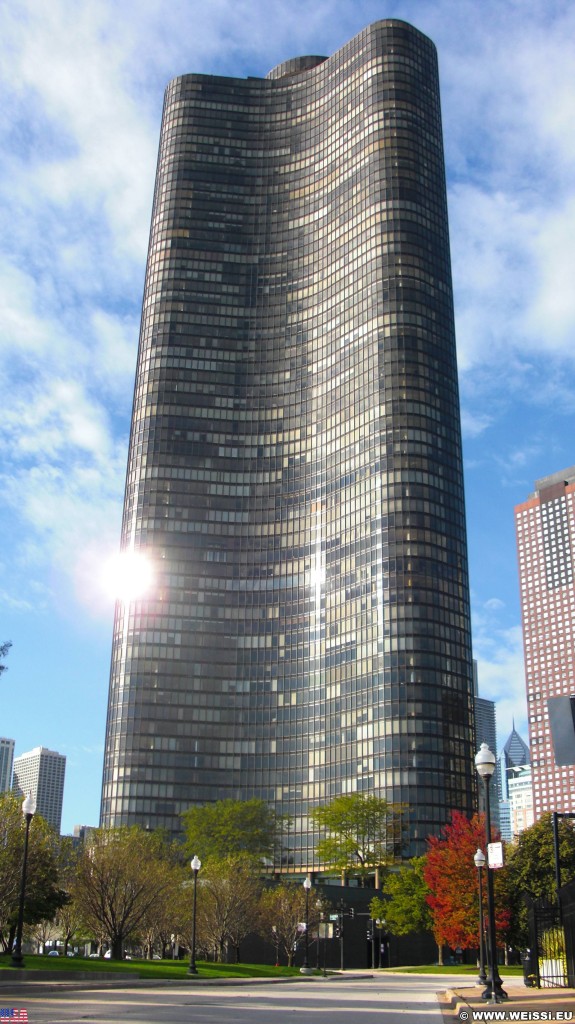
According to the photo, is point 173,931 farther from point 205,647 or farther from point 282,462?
point 282,462

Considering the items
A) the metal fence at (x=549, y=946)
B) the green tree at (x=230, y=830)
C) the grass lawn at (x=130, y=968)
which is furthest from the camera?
the green tree at (x=230, y=830)

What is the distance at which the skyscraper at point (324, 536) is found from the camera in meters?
159

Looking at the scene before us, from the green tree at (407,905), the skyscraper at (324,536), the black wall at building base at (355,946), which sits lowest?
the black wall at building base at (355,946)

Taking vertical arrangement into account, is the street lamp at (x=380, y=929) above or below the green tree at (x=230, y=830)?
below

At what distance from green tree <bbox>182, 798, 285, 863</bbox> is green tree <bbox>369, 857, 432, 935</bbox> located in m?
32.8

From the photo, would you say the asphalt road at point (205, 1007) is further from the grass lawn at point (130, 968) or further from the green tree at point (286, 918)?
the green tree at point (286, 918)

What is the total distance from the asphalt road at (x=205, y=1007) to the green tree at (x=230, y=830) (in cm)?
10122

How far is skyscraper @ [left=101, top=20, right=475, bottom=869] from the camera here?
158750mm

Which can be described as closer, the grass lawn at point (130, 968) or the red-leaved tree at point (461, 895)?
the grass lawn at point (130, 968)

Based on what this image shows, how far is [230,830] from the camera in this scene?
460ft

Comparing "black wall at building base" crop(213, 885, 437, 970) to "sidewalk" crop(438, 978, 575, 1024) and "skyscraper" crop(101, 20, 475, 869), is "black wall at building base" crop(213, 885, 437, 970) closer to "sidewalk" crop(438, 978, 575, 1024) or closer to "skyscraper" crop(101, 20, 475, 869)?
"skyscraper" crop(101, 20, 475, 869)

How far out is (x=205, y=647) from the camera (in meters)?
179

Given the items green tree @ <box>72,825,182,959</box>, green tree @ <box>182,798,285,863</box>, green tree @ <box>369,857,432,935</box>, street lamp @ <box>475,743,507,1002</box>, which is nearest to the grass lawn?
green tree @ <box>72,825,182,959</box>

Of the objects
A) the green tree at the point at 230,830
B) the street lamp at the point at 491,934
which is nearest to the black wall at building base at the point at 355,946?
the green tree at the point at 230,830
